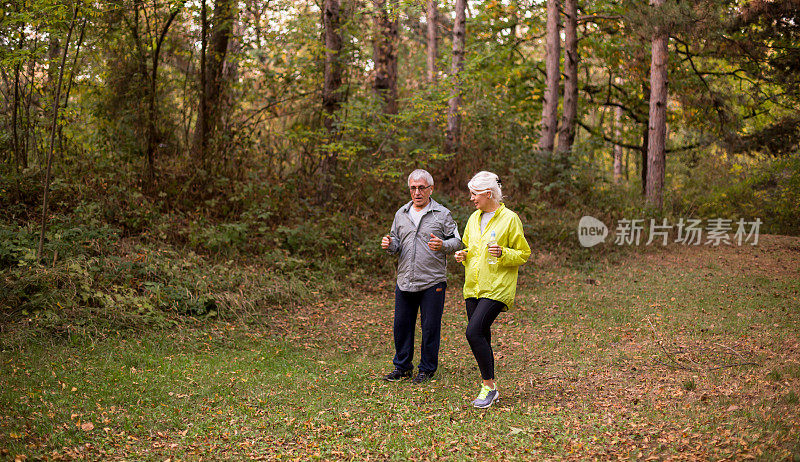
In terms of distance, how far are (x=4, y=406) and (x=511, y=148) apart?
1350 centimetres

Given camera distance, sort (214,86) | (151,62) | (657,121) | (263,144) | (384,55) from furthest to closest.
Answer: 1. (384,55)
2. (657,121)
3. (263,144)
4. (214,86)
5. (151,62)

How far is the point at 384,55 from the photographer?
15664 mm

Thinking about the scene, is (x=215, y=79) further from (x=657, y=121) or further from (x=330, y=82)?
(x=657, y=121)

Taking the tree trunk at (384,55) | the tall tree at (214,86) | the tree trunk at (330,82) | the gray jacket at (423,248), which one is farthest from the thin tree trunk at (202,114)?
the gray jacket at (423,248)

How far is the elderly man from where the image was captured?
572 cm

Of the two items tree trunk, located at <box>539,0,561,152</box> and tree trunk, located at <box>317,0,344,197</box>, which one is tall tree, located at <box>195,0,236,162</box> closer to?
tree trunk, located at <box>317,0,344,197</box>

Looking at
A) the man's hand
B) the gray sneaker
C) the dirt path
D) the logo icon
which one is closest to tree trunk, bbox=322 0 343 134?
the dirt path

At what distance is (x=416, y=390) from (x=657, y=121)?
11741 mm

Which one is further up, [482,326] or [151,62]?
[151,62]

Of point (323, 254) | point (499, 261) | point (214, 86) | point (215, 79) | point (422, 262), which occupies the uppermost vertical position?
point (215, 79)

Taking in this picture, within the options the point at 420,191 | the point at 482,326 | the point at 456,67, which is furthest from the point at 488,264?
the point at 456,67

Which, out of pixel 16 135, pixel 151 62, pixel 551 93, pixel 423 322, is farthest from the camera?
pixel 551 93

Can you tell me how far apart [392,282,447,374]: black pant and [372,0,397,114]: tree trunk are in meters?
7.78

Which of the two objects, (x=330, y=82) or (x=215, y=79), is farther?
(x=330, y=82)
